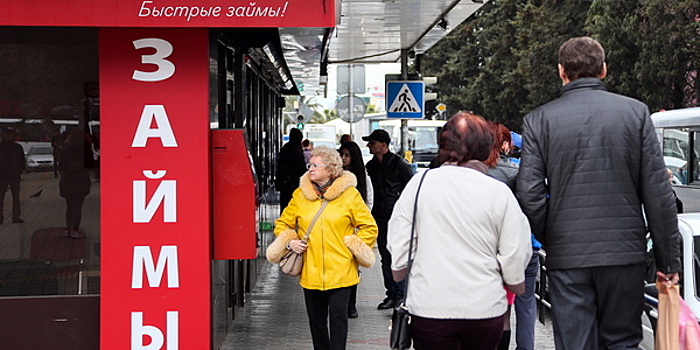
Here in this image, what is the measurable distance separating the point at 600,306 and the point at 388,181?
5.18 meters

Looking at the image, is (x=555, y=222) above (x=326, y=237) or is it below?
above

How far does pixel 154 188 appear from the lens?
668 cm

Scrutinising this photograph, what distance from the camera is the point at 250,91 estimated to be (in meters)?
12.4

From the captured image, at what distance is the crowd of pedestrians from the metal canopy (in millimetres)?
3892

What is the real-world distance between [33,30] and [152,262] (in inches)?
69.7

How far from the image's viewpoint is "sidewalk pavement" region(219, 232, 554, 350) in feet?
27.8

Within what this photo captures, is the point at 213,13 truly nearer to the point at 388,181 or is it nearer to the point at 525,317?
the point at 525,317

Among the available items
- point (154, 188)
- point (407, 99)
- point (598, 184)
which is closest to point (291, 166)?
point (407, 99)

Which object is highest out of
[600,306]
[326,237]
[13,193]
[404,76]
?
[404,76]

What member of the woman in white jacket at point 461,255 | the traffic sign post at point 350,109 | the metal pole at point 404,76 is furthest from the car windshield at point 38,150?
the traffic sign post at point 350,109

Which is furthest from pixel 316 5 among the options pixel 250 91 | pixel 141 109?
pixel 250 91

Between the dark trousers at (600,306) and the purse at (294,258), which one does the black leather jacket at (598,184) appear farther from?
the purse at (294,258)

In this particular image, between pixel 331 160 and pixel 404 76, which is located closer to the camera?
pixel 331 160

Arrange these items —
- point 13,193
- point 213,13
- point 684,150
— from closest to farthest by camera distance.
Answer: point 213,13 < point 13,193 < point 684,150
